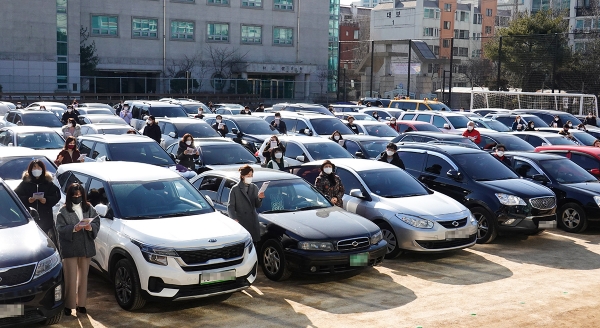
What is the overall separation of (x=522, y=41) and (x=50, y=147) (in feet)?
134

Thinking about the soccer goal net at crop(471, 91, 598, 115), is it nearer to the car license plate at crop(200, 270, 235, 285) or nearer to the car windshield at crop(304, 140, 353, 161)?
the car windshield at crop(304, 140, 353, 161)

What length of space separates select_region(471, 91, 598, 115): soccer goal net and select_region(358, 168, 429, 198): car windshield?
29.4 m

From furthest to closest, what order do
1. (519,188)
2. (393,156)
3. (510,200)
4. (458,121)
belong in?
(458,121) → (393,156) → (519,188) → (510,200)

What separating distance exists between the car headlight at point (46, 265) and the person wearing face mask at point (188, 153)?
812cm

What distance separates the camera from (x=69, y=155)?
553 inches

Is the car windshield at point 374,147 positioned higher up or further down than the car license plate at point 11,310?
higher up

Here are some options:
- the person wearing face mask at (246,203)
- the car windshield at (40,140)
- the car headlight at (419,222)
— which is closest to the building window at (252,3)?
the car windshield at (40,140)

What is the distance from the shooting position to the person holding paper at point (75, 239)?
8578 millimetres

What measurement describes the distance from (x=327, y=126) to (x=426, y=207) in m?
11.2

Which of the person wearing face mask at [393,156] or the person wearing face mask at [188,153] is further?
the person wearing face mask at [188,153]

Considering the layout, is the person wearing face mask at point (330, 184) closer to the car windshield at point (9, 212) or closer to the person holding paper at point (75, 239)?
the person holding paper at point (75, 239)

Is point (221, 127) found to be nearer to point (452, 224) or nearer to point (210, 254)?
point (452, 224)

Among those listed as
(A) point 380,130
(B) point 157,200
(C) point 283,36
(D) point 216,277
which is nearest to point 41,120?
(A) point 380,130

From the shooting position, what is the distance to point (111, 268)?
363 inches
